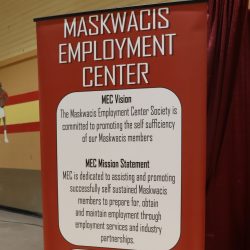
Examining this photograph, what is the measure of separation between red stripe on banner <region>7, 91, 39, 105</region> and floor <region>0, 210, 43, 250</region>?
1.36 m

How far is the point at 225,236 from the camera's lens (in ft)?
7.34

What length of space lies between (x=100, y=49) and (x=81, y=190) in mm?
690

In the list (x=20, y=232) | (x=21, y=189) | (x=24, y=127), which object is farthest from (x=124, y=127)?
(x=21, y=189)

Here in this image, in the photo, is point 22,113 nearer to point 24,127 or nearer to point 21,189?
point 24,127

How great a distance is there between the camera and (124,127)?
158 centimetres

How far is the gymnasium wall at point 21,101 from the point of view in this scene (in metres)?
3.80

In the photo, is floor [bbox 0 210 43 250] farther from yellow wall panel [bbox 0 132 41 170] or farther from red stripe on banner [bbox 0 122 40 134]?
red stripe on banner [bbox 0 122 40 134]

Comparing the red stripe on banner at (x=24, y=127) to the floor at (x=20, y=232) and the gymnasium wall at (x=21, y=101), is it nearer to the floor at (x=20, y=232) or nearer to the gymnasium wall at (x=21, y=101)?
the gymnasium wall at (x=21, y=101)

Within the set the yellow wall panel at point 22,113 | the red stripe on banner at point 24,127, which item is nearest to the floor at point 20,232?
the red stripe on banner at point 24,127

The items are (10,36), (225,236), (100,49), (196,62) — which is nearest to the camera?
(196,62)

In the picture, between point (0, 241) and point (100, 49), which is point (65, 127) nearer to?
point (100, 49)

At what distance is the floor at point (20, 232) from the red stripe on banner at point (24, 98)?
4.46 feet

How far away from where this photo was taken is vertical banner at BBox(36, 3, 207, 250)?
1.50 metres

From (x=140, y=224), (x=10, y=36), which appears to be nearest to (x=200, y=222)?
(x=140, y=224)
